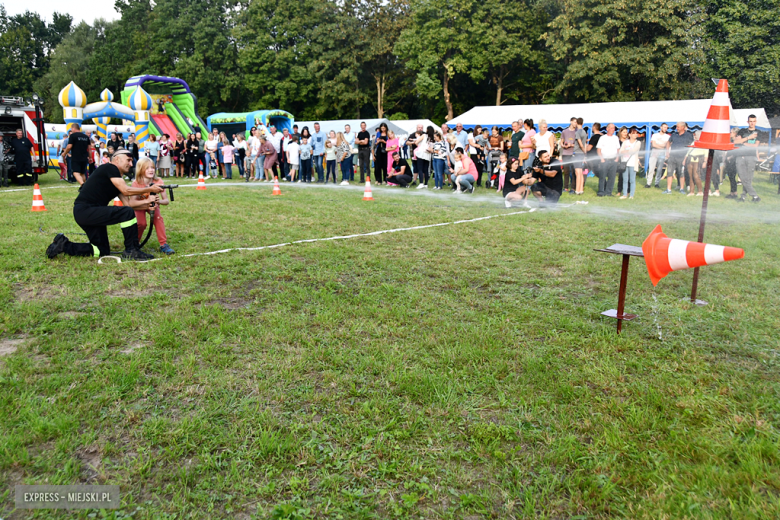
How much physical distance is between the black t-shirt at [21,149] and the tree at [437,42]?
30978 millimetres

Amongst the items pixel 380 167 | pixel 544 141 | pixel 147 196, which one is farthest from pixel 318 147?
pixel 147 196

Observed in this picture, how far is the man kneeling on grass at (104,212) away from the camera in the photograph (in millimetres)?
6676

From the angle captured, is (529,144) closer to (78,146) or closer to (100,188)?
(100,188)

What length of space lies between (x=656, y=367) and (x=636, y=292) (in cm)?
186

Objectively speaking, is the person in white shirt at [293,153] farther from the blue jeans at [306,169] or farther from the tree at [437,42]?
the tree at [437,42]

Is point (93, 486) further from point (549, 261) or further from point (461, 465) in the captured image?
point (549, 261)

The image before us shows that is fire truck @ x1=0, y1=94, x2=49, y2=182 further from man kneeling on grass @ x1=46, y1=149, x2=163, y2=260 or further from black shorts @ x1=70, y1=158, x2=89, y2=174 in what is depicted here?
man kneeling on grass @ x1=46, y1=149, x2=163, y2=260

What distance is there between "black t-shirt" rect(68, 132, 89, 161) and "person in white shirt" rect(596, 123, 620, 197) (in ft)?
45.9

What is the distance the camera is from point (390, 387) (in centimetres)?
343

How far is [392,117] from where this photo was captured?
4972cm

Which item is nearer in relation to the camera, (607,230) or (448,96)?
(607,230)

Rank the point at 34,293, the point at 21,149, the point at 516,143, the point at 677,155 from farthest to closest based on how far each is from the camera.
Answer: the point at 21,149, the point at 677,155, the point at 516,143, the point at 34,293

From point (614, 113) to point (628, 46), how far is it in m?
16.8

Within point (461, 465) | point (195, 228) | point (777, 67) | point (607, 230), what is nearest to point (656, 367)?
point (461, 465)
